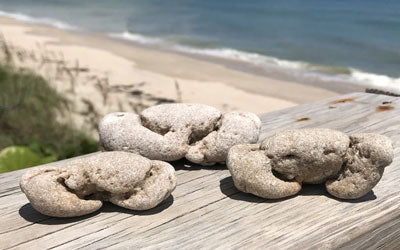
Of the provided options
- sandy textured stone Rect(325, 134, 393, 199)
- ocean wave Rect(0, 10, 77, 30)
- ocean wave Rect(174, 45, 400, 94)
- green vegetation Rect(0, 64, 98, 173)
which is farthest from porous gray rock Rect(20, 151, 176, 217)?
ocean wave Rect(0, 10, 77, 30)

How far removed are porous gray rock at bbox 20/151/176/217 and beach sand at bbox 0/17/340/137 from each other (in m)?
3.49

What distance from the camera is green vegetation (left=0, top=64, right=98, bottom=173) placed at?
4186 millimetres

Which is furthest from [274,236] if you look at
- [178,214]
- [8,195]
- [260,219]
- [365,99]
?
[365,99]

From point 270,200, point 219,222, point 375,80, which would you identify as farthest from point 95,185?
point 375,80

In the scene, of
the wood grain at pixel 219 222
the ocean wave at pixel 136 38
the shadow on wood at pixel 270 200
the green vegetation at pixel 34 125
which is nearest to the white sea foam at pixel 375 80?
the ocean wave at pixel 136 38

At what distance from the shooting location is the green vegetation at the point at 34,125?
165 inches

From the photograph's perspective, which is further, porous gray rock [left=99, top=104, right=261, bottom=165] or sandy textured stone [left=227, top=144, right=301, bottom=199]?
porous gray rock [left=99, top=104, right=261, bottom=165]

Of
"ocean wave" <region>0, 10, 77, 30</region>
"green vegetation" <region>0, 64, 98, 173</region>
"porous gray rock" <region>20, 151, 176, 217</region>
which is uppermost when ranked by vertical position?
"porous gray rock" <region>20, 151, 176, 217</region>

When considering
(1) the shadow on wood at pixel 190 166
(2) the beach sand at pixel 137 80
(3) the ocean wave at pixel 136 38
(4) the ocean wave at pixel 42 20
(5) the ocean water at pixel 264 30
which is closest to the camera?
(1) the shadow on wood at pixel 190 166

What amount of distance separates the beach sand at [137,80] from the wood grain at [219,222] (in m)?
3.50

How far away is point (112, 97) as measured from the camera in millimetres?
8398

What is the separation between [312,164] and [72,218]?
130cm

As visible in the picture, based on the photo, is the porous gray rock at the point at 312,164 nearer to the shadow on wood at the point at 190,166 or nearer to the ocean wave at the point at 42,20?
the shadow on wood at the point at 190,166

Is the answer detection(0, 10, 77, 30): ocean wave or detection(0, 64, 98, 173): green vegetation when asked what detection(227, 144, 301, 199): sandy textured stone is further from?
detection(0, 10, 77, 30): ocean wave
